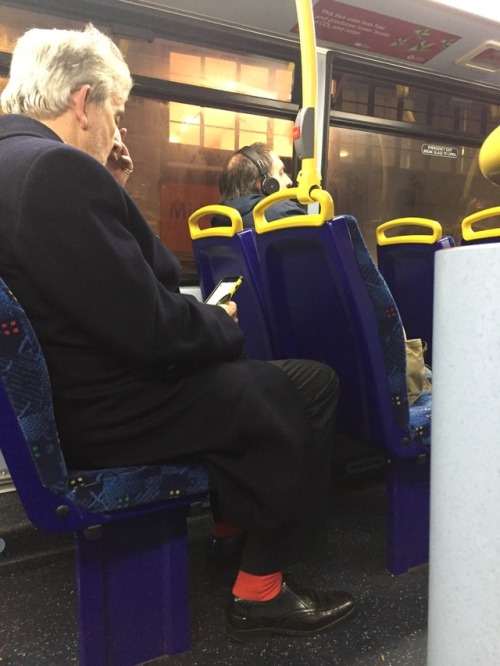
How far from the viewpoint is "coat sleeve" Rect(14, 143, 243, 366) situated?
944 millimetres

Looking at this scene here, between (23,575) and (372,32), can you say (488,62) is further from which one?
(23,575)

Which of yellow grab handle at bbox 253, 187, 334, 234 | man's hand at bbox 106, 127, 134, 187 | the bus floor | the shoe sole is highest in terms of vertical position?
man's hand at bbox 106, 127, 134, 187

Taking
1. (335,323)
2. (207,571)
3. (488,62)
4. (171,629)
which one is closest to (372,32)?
(488,62)

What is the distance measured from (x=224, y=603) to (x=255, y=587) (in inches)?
10.1

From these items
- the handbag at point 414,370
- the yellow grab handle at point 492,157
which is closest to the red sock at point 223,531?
the handbag at point 414,370

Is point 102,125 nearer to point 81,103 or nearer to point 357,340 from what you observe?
point 81,103

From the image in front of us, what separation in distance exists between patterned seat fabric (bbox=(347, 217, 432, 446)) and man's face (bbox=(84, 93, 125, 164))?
62 centimetres

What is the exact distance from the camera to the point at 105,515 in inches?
43.4

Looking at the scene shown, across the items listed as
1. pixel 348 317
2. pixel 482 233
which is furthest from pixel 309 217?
pixel 482 233

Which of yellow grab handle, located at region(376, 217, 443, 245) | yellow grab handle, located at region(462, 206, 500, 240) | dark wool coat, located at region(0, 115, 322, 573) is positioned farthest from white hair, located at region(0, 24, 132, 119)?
yellow grab handle, located at region(462, 206, 500, 240)

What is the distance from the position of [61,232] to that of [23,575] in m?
1.30

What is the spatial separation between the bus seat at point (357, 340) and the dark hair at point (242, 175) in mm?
936

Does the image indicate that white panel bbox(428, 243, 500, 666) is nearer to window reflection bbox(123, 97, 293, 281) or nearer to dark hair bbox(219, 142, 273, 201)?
dark hair bbox(219, 142, 273, 201)

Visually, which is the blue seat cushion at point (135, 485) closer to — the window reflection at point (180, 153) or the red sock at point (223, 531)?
the red sock at point (223, 531)
